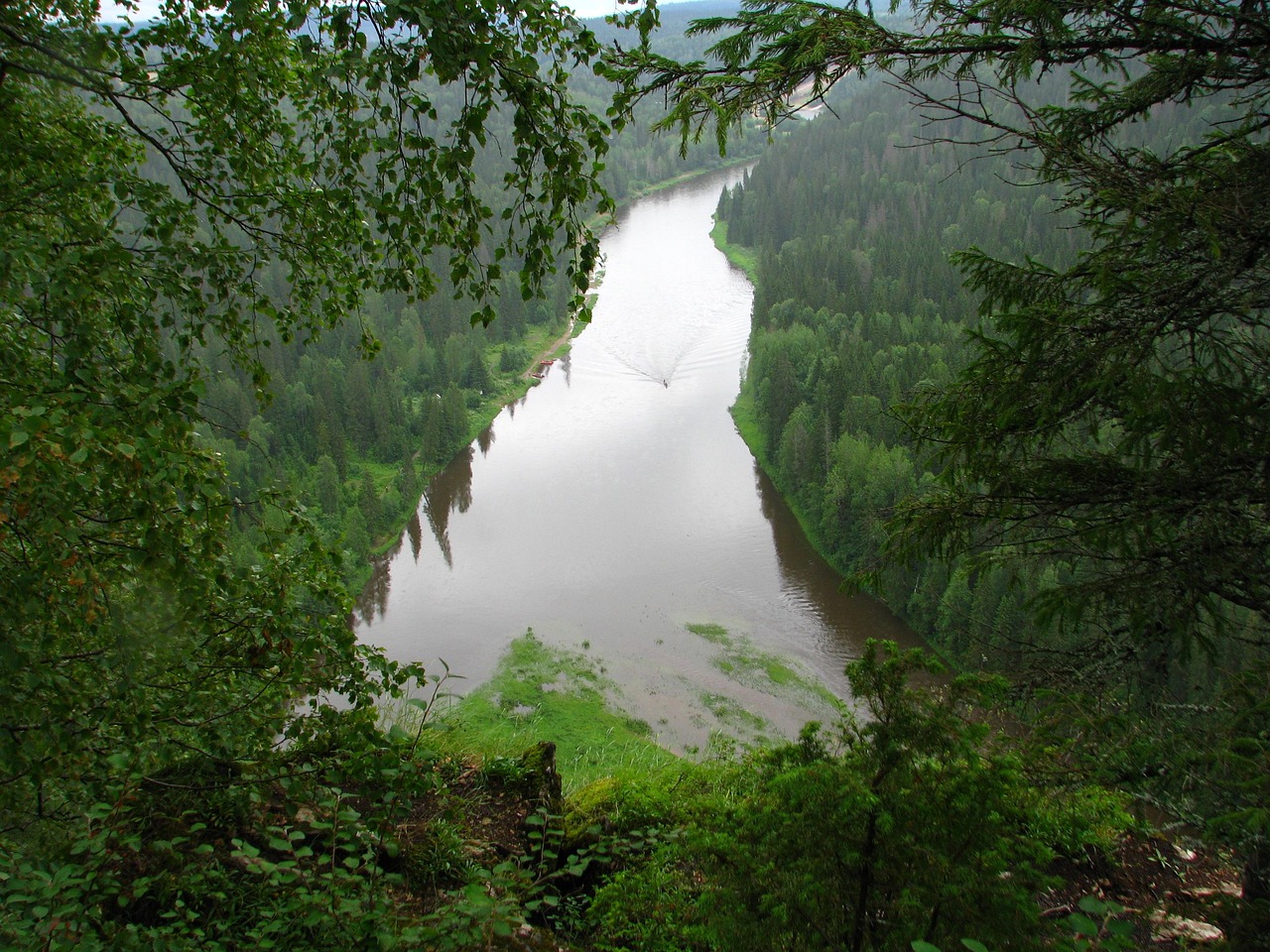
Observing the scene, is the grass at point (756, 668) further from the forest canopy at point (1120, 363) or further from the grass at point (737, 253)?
the grass at point (737, 253)

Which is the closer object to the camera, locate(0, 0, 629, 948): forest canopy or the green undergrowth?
locate(0, 0, 629, 948): forest canopy

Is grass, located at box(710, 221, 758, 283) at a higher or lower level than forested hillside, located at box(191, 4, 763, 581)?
higher

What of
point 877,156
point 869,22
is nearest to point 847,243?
point 877,156

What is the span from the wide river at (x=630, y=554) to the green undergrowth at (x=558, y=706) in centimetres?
50

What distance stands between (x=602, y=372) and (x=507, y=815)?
128 ft

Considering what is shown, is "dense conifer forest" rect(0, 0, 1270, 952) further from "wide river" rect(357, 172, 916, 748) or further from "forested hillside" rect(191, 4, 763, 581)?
"forested hillside" rect(191, 4, 763, 581)

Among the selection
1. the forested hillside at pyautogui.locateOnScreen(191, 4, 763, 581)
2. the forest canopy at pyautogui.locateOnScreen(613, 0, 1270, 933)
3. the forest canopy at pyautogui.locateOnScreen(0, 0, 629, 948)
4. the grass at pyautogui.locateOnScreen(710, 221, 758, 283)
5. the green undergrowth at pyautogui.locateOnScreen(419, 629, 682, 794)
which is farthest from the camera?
the grass at pyautogui.locateOnScreen(710, 221, 758, 283)

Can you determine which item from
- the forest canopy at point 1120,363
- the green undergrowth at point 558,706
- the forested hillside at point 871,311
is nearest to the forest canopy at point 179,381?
the forest canopy at point 1120,363

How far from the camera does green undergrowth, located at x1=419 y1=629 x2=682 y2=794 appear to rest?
58.1 feet

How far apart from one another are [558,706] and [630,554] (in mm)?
8056

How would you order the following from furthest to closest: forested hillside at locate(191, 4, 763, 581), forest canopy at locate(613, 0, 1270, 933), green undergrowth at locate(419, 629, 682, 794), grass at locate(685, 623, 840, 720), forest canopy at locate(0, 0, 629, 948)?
forested hillside at locate(191, 4, 763, 581)
grass at locate(685, 623, 840, 720)
green undergrowth at locate(419, 629, 682, 794)
forest canopy at locate(613, 0, 1270, 933)
forest canopy at locate(0, 0, 629, 948)

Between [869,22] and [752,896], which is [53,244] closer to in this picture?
[752,896]

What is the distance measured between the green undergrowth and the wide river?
498 mm

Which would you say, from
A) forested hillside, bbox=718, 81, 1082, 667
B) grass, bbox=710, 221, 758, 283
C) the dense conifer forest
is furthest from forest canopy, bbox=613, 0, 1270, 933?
grass, bbox=710, 221, 758, 283
